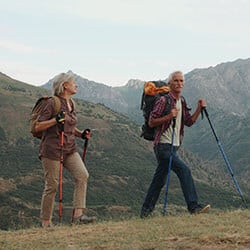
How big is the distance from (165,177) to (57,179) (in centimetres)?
179

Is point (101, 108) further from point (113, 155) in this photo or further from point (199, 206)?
point (199, 206)

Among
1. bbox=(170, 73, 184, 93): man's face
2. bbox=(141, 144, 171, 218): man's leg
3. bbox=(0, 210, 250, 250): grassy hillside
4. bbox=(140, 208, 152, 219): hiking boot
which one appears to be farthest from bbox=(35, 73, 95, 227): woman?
bbox=(170, 73, 184, 93): man's face

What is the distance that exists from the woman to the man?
1.19 metres

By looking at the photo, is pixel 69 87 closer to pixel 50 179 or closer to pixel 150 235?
pixel 50 179

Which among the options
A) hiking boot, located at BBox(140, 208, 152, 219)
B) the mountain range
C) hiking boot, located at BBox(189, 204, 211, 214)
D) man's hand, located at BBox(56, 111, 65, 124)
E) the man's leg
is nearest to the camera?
man's hand, located at BBox(56, 111, 65, 124)

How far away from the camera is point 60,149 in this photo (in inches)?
316

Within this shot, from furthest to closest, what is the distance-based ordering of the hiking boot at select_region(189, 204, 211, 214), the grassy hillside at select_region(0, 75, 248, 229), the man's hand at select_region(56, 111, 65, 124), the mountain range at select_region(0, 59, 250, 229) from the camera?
the mountain range at select_region(0, 59, 250, 229) → the grassy hillside at select_region(0, 75, 248, 229) → the hiking boot at select_region(189, 204, 211, 214) → the man's hand at select_region(56, 111, 65, 124)

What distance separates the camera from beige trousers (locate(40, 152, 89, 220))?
8016 millimetres

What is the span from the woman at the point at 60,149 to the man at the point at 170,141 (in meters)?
1.19

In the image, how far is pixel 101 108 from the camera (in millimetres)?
159000

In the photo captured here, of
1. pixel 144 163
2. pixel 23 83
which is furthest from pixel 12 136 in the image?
pixel 23 83

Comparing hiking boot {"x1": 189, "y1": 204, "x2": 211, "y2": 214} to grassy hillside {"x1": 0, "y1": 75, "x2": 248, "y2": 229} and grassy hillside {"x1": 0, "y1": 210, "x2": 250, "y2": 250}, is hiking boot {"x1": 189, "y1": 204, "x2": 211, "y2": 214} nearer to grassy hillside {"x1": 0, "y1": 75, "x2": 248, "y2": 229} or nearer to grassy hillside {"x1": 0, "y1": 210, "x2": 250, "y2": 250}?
grassy hillside {"x1": 0, "y1": 210, "x2": 250, "y2": 250}

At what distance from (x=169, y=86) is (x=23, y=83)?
17235 centimetres

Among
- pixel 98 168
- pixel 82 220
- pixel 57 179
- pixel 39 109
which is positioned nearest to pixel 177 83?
pixel 39 109
